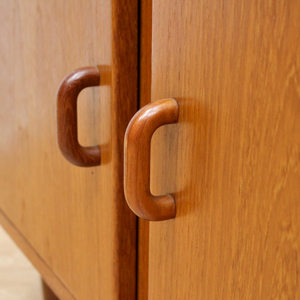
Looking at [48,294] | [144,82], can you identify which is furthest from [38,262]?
[144,82]

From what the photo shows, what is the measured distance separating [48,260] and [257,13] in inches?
19.0

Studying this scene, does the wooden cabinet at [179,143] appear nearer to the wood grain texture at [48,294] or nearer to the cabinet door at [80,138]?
the cabinet door at [80,138]

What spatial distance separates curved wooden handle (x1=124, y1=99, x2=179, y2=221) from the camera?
0.96 ft

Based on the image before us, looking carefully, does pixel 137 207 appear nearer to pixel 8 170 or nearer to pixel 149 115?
pixel 149 115

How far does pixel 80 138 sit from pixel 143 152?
0.18 meters

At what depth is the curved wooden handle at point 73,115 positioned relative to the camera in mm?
405

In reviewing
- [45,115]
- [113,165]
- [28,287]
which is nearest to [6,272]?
[28,287]

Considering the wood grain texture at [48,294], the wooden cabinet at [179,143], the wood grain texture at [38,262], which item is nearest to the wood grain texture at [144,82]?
the wooden cabinet at [179,143]

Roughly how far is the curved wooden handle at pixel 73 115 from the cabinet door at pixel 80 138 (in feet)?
0.04

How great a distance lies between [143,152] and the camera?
0.30 meters

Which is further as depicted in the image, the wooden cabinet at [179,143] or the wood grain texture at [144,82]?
the wood grain texture at [144,82]

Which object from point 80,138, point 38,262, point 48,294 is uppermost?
point 80,138

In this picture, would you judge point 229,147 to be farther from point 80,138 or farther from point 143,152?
point 80,138

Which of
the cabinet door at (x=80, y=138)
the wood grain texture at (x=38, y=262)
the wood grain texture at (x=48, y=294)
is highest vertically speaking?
the cabinet door at (x=80, y=138)
